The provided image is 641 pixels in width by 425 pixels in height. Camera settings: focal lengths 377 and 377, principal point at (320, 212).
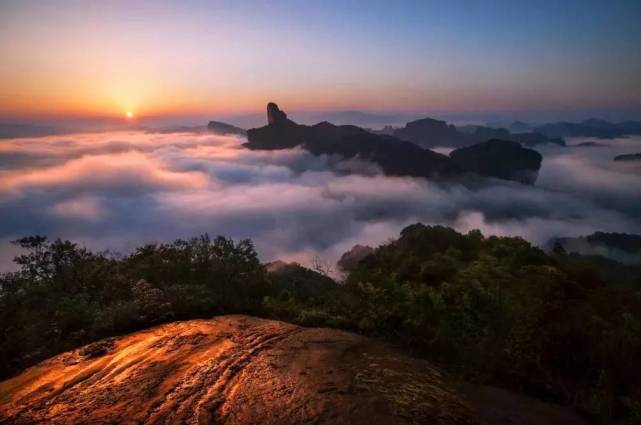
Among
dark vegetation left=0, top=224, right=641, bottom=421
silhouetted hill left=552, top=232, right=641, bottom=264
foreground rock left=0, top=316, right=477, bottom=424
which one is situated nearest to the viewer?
foreground rock left=0, top=316, right=477, bottom=424

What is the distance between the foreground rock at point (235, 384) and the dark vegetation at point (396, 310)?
4.52 ft

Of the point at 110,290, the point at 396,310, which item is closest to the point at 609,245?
the point at 396,310

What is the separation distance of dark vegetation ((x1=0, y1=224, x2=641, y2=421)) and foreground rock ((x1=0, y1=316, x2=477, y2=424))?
138 cm

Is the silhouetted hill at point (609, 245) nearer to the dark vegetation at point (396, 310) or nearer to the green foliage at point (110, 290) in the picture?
the dark vegetation at point (396, 310)

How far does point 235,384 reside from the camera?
711cm

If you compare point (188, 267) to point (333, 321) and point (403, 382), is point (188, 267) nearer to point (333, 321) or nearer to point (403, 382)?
point (333, 321)

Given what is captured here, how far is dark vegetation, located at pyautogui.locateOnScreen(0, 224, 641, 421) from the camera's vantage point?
27.5 feet

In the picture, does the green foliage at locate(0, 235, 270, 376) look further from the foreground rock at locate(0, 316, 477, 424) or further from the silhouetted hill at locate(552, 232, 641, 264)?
the silhouetted hill at locate(552, 232, 641, 264)

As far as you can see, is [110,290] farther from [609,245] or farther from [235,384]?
[609,245]

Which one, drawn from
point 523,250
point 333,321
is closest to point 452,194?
point 523,250

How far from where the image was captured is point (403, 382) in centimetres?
713

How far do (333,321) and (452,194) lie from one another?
193109mm

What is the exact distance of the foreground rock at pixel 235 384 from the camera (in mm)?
6242

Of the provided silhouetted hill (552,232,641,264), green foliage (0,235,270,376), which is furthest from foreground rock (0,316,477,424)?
silhouetted hill (552,232,641,264)
